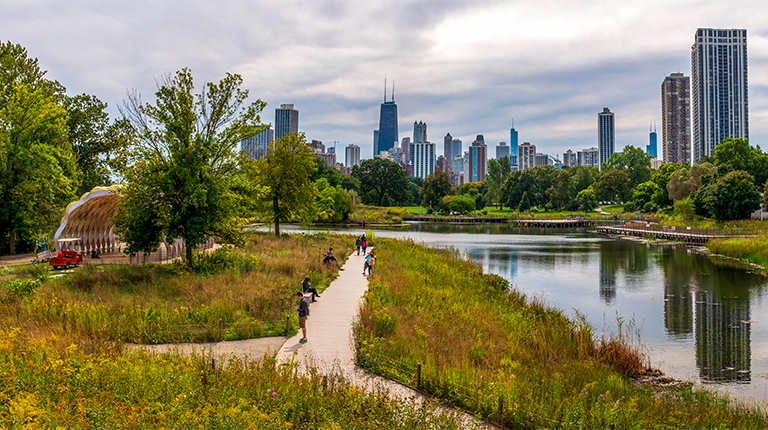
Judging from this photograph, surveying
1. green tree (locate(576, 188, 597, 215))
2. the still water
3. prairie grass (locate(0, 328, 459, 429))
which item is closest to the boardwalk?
the still water

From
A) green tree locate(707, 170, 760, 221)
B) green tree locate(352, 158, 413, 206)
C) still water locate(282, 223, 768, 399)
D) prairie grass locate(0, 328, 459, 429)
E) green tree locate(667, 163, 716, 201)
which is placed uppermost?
green tree locate(352, 158, 413, 206)

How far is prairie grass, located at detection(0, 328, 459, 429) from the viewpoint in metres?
7.24

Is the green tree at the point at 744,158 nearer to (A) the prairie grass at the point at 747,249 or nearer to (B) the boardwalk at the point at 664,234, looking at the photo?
(B) the boardwalk at the point at 664,234

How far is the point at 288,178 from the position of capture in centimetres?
4581

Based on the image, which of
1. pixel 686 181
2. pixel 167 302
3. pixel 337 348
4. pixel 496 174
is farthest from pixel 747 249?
pixel 496 174

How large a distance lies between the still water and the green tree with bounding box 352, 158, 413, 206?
3929 inches

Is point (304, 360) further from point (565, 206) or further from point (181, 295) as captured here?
point (565, 206)

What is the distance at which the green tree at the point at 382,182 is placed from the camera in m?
148

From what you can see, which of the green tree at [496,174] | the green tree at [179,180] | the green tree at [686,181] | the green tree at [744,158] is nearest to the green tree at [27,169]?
the green tree at [179,180]

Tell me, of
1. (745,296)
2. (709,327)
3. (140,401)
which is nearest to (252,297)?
(140,401)

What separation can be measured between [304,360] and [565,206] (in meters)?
126

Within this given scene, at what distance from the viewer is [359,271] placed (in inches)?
1097

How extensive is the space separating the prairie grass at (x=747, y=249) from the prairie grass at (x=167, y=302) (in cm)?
3539

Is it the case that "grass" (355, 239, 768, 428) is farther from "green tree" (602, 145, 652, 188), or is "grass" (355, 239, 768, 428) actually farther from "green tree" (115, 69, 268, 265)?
"green tree" (602, 145, 652, 188)
